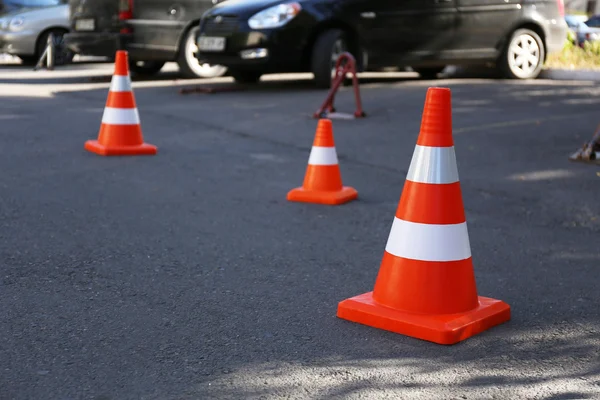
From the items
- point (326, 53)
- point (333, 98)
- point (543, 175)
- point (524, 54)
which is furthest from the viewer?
point (524, 54)

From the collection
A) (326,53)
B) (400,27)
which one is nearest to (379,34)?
(400,27)

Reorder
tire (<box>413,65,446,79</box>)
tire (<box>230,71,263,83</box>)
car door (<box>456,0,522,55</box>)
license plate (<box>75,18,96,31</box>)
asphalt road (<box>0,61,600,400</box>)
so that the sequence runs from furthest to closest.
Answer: tire (<box>413,65,446,79</box>), license plate (<box>75,18,96,31</box>), tire (<box>230,71,263,83</box>), car door (<box>456,0,522,55</box>), asphalt road (<box>0,61,600,400</box>)

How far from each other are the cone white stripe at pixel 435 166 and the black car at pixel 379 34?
28.2 ft

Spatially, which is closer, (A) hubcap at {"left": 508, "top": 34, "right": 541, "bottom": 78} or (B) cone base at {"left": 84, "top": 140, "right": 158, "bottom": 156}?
(B) cone base at {"left": 84, "top": 140, "right": 158, "bottom": 156}

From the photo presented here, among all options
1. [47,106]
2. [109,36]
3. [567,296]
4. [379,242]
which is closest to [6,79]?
[109,36]

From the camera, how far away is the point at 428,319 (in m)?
3.79

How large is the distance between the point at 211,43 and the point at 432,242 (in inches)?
362

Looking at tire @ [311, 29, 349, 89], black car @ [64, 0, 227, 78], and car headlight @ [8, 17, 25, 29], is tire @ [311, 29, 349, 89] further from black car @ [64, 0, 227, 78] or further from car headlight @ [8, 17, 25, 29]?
car headlight @ [8, 17, 25, 29]

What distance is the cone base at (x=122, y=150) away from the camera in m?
8.09

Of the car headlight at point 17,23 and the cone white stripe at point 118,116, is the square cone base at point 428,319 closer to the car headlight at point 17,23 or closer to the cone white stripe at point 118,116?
the cone white stripe at point 118,116

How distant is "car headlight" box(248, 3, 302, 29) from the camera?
40.6ft

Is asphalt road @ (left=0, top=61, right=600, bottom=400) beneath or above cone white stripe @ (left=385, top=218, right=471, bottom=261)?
beneath

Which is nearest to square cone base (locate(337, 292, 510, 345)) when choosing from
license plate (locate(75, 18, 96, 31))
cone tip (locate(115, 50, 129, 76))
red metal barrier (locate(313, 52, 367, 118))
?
cone tip (locate(115, 50, 129, 76))

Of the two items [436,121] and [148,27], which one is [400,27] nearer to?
[148,27]
